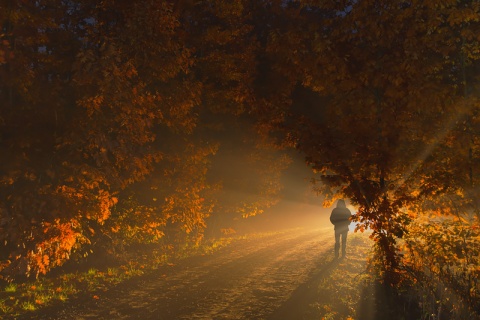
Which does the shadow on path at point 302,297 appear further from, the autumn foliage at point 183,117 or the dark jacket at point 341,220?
the dark jacket at point 341,220

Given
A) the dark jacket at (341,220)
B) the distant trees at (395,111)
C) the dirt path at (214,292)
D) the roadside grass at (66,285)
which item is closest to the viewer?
Answer: the distant trees at (395,111)

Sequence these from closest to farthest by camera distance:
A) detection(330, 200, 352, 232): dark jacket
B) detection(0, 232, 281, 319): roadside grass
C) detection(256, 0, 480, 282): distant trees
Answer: detection(256, 0, 480, 282): distant trees, detection(0, 232, 281, 319): roadside grass, detection(330, 200, 352, 232): dark jacket

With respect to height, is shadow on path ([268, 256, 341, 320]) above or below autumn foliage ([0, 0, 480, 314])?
below

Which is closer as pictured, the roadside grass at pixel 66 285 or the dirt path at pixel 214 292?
the dirt path at pixel 214 292

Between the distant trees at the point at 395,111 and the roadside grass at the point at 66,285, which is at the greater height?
the distant trees at the point at 395,111

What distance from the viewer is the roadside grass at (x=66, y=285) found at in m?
8.60

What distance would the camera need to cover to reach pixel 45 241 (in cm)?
958

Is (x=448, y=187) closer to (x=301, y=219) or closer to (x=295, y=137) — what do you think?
(x=295, y=137)

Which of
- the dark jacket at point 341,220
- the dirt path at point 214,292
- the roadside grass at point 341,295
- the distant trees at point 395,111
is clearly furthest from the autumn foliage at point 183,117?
the dark jacket at point 341,220

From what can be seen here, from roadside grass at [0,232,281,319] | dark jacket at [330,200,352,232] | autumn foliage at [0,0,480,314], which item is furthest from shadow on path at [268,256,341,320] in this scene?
roadside grass at [0,232,281,319]

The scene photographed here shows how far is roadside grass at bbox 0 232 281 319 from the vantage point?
8.60 meters

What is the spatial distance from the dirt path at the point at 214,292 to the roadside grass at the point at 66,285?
425mm

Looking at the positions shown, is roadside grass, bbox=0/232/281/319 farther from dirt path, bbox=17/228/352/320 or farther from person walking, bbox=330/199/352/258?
person walking, bbox=330/199/352/258

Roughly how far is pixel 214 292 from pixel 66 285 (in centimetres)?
374
